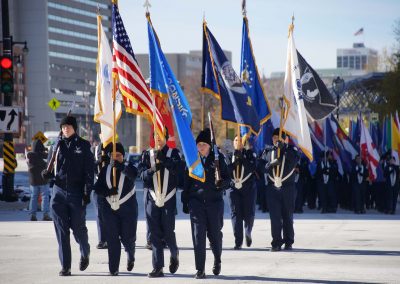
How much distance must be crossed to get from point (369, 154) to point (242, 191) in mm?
12586

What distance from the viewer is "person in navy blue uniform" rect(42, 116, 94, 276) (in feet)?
44.5

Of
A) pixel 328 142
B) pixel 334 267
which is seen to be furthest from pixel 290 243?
pixel 328 142

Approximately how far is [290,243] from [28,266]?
4.78 meters

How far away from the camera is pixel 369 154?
29.6 meters

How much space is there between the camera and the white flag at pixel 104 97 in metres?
15.3

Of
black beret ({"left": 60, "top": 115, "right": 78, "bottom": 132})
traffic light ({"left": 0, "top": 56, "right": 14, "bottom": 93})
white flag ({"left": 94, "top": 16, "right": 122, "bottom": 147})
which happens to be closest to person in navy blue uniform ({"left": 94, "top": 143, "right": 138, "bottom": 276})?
black beret ({"left": 60, "top": 115, "right": 78, "bottom": 132})

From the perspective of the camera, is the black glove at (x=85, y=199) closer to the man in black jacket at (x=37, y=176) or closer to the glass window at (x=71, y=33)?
the man in black jacket at (x=37, y=176)

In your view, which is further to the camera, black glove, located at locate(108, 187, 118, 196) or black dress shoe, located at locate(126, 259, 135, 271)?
black dress shoe, located at locate(126, 259, 135, 271)

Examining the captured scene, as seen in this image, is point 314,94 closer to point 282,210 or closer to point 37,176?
point 282,210

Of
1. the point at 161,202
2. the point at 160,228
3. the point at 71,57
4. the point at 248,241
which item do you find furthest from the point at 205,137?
the point at 71,57

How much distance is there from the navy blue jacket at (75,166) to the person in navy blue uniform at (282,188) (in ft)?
15.0

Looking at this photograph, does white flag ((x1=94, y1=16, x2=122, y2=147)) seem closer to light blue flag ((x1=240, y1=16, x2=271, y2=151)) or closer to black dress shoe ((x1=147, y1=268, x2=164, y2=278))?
black dress shoe ((x1=147, y1=268, x2=164, y2=278))

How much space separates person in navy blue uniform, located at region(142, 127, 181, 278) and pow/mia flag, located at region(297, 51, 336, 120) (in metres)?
6.29

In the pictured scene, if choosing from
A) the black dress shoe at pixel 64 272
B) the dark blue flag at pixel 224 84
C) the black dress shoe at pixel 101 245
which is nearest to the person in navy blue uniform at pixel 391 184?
the dark blue flag at pixel 224 84
